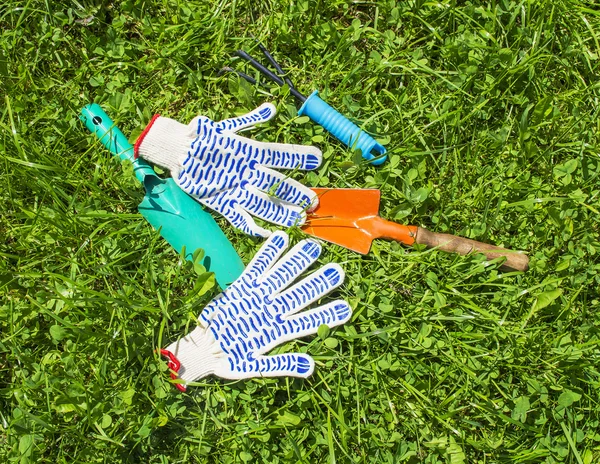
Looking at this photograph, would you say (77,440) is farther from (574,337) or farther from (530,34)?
(530,34)

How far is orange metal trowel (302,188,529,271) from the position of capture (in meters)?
2.29

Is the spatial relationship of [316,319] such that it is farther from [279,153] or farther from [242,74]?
[242,74]

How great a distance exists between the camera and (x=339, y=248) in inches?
92.0

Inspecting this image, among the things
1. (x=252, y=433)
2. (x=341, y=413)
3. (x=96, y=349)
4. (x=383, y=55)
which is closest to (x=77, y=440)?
(x=96, y=349)

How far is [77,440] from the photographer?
7.17 feet

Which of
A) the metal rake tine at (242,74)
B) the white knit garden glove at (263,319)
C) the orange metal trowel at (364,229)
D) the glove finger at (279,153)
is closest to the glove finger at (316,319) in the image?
the white knit garden glove at (263,319)

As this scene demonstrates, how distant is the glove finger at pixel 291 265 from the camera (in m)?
2.25

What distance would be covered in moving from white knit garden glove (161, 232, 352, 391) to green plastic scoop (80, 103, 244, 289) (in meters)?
0.09

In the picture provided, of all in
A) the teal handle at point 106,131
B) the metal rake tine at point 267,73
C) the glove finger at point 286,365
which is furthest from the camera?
the metal rake tine at point 267,73

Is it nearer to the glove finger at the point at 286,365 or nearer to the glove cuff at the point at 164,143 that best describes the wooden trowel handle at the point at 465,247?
the glove finger at the point at 286,365

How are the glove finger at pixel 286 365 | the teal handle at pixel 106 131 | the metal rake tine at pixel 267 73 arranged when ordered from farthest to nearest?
1. the metal rake tine at pixel 267 73
2. the teal handle at pixel 106 131
3. the glove finger at pixel 286 365

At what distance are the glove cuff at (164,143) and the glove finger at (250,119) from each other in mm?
148

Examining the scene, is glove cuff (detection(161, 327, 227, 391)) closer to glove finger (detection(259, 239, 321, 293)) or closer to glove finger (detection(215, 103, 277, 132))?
glove finger (detection(259, 239, 321, 293))

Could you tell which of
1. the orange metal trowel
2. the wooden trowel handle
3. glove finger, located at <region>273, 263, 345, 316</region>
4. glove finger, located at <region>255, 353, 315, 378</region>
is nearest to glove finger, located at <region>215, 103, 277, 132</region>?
the orange metal trowel
